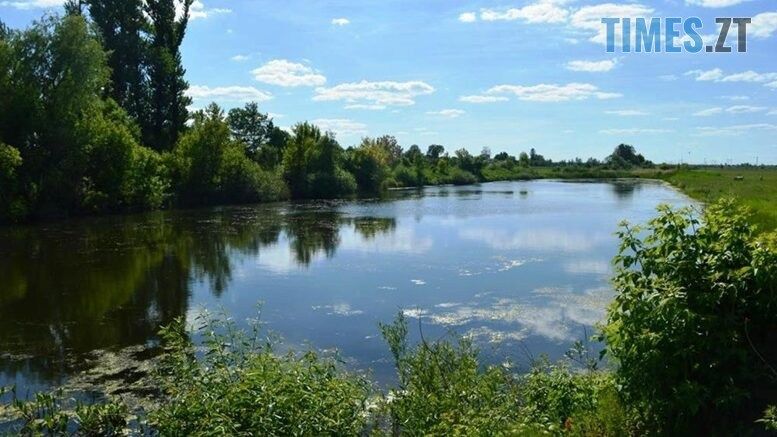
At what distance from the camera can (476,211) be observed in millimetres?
34781

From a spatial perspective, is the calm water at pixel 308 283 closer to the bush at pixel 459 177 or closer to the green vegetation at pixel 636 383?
the green vegetation at pixel 636 383

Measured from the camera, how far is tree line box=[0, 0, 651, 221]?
96.5 ft

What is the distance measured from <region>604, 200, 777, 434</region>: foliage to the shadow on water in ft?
24.0

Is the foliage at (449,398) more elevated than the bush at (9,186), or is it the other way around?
the bush at (9,186)

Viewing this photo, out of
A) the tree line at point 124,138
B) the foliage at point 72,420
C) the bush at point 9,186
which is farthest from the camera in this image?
the tree line at point 124,138

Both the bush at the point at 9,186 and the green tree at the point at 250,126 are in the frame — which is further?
the green tree at the point at 250,126

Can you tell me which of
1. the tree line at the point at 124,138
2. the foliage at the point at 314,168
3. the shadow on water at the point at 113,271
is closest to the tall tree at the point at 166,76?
the tree line at the point at 124,138

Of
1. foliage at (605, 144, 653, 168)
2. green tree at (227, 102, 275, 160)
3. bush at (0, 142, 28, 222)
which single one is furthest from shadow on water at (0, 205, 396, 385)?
foliage at (605, 144, 653, 168)

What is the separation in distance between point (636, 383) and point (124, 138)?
33.6 m

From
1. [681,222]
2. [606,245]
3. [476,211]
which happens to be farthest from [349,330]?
[476,211]

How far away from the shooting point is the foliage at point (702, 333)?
4012 mm

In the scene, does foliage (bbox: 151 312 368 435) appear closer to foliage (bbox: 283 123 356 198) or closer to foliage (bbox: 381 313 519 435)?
foliage (bbox: 381 313 519 435)

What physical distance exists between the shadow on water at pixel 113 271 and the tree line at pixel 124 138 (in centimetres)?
302

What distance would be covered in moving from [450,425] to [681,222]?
7.93 ft
